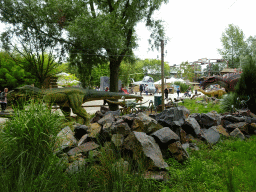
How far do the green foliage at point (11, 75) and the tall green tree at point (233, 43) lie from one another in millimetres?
35875

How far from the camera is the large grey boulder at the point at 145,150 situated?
3432mm

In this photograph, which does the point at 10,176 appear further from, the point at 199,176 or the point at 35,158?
the point at 199,176

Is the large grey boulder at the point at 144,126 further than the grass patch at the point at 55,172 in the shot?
Yes

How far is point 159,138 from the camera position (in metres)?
4.16

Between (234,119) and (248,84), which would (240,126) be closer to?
(234,119)

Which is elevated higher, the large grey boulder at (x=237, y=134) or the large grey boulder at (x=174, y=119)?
the large grey boulder at (x=174, y=119)

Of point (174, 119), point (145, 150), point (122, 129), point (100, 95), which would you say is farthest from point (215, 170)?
point (100, 95)

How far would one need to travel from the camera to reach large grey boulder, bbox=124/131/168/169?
11.3ft

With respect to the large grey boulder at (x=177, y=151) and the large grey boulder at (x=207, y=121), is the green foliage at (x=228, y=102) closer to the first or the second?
the large grey boulder at (x=207, y=121)

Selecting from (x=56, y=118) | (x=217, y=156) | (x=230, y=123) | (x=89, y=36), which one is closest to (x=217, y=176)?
(x=217, y=156)

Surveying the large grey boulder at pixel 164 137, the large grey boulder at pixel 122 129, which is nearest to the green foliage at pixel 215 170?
the large grey boulder at pixel 164 137

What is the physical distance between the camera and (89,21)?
9.44m

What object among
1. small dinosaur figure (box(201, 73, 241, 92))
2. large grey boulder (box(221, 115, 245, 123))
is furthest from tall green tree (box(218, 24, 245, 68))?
large grey boulder (box(221, 115, 245, 123))

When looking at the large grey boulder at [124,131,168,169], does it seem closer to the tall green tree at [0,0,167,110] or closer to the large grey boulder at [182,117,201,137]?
the large grey boulder at [182,117,201,137]
